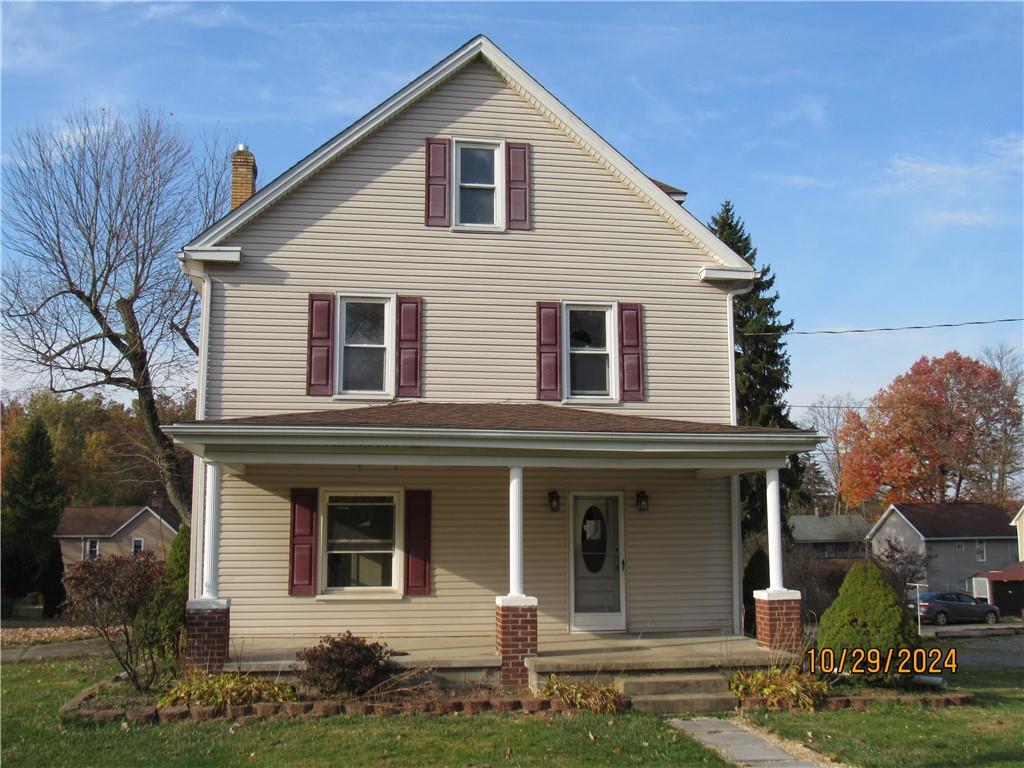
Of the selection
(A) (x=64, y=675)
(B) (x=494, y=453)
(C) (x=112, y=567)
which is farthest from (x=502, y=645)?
(A) (x=64, y=675)

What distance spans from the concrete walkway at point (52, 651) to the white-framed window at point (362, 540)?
5836mm

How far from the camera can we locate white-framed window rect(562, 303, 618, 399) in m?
13.6

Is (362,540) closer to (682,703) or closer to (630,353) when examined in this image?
(630,353)

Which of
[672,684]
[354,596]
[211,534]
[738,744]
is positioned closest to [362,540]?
[354,596]

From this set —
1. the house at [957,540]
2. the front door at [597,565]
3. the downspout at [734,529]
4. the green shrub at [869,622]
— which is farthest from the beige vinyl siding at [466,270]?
the house at [957,540]

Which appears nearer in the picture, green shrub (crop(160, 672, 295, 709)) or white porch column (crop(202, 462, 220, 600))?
green shrub (crop(160, 672, 295, 709))

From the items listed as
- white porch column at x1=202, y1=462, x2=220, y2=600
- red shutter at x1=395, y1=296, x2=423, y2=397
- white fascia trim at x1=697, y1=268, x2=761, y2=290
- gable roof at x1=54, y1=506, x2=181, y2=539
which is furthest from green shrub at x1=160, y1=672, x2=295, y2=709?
gable roof at x1=54, y1=506, x2=181, y2=539

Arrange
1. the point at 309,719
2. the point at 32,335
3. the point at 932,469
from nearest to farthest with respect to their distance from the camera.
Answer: the point at 309,719
the point at 32,335
the point at 932,469

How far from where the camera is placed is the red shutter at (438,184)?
13.6 meters

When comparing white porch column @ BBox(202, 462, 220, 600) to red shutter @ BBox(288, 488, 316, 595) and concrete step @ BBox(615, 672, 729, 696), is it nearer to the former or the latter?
red shutter @ BBox(288, 488, 316, 595)

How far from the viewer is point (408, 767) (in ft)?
23.5

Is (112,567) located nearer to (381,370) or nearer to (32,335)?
(381,370)

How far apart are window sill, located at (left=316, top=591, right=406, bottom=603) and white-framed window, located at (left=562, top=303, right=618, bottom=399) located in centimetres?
388

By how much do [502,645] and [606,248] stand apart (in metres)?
6.38
